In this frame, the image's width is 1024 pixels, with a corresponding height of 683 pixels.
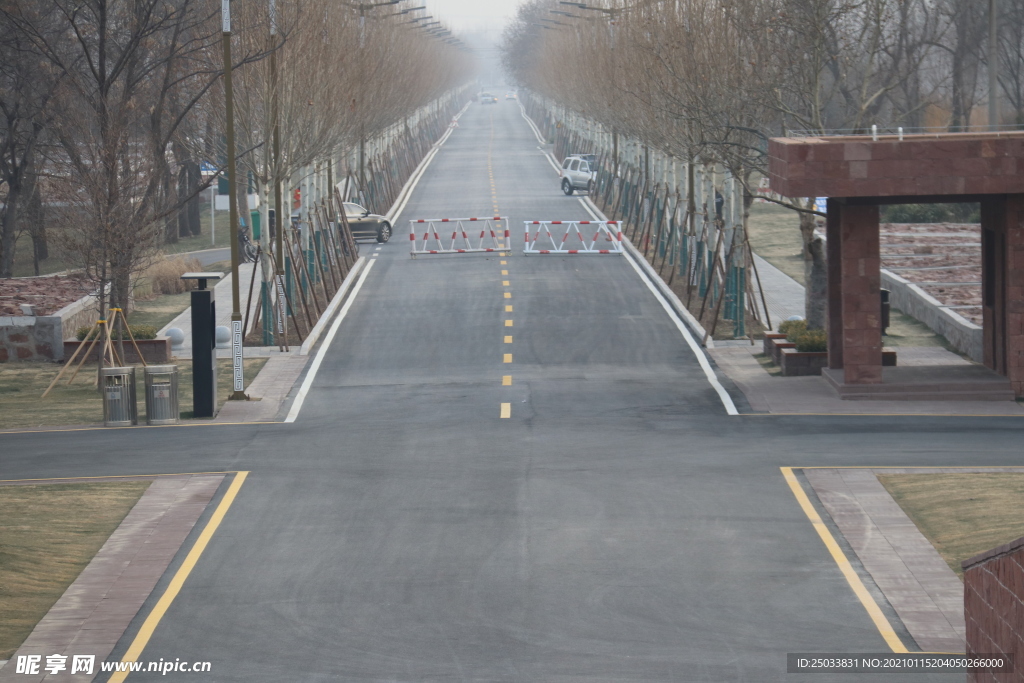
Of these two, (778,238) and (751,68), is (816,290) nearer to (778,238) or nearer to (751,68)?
(751,68)

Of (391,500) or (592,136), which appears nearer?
(391,500)

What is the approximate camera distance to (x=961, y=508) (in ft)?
52.4

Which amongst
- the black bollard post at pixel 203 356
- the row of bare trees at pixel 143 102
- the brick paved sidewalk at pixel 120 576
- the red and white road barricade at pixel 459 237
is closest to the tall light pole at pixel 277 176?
the row of bare trees at pixel 143 102

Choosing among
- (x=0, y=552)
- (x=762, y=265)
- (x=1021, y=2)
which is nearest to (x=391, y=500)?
(x=0, y=552)

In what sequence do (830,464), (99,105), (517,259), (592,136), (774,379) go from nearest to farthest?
(830,464), (774,379), (99,105), (517,259), (592,136)

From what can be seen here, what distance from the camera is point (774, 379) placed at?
25281 mm

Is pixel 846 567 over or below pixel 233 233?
below

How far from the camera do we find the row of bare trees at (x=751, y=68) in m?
28.0

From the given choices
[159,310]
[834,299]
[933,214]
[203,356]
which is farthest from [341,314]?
[933,214]

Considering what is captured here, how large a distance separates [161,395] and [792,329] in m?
12.9

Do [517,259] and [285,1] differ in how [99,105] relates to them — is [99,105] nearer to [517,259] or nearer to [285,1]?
[285,1]

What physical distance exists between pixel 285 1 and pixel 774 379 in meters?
17.3

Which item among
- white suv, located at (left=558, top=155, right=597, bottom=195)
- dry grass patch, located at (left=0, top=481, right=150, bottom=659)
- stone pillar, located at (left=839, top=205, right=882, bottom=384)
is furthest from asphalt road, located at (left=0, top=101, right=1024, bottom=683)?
white suv, located at (left=558, top=155, right=597, bottom=195)

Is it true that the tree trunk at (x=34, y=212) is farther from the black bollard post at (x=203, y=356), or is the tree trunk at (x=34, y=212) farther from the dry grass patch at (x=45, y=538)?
the dry grass patch at (x=45, y=538)
